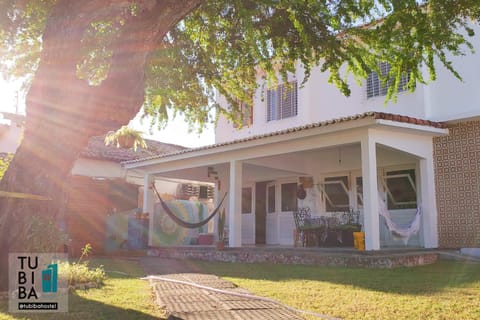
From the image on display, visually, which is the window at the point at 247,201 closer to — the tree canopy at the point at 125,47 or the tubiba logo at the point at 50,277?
the tree canopy at the point at 125,47

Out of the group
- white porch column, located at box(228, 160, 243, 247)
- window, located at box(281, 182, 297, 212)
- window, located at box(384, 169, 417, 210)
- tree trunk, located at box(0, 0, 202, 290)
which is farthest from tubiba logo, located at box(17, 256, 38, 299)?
window, located at box(281, 182, 297, 212)

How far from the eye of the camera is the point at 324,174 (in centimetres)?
1298

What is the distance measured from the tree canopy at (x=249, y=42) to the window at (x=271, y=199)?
18.1 feet

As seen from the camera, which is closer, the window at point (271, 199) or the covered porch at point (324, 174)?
the covered porch at point (324, 174)

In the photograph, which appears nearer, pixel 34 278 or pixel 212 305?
pixel 212 305

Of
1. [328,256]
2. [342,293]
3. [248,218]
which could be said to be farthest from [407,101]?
[342,293]

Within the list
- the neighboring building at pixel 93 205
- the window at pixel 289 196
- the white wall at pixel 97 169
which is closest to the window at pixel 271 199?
the window at pixel 289 196

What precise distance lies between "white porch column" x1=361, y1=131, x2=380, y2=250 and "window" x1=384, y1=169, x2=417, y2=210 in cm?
295

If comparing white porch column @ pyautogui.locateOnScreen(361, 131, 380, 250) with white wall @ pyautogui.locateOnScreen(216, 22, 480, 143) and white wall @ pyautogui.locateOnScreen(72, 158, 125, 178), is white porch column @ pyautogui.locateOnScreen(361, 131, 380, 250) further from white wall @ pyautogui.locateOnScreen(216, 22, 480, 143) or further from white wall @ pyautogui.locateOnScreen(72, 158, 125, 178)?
white wall @ pyautogui.locateOnScreen(72, 158, 125, 178)

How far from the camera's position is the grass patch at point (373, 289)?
430 cm

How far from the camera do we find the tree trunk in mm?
5297

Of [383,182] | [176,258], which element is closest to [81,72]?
[176,258]

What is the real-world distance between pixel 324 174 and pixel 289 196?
5.34 ft

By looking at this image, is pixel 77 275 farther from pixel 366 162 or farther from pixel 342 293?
pixel 366 162
